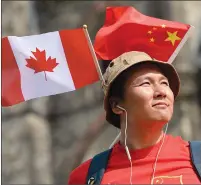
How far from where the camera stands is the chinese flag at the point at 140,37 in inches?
120

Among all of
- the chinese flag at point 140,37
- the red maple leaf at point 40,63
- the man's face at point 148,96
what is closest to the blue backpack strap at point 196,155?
the man's face at point 148,96

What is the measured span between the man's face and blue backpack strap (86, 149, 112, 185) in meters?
0.15

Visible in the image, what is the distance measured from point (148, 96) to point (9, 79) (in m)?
0.90

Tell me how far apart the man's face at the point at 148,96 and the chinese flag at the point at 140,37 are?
496 mm

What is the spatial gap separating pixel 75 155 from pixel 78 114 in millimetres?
455

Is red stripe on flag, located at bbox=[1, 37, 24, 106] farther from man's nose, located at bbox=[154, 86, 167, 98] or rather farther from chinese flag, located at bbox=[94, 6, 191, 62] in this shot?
man's nose, located at bbox=[154, 86, 167, 98]

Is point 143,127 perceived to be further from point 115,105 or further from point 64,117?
point 64,117

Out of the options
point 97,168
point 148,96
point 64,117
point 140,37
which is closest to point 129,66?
point 148,96

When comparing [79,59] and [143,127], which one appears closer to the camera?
[143,127]

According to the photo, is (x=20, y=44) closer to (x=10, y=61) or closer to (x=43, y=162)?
(x=10, y=61)

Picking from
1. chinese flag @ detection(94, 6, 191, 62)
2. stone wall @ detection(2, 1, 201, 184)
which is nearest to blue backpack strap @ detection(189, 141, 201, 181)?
chinese flag @ detection(94, 6, 191, 62)

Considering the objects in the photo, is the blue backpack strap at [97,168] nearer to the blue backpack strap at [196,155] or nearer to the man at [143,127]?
the man at [143,127]

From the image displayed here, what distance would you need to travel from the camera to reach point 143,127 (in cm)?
242

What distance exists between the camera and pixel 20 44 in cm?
320
